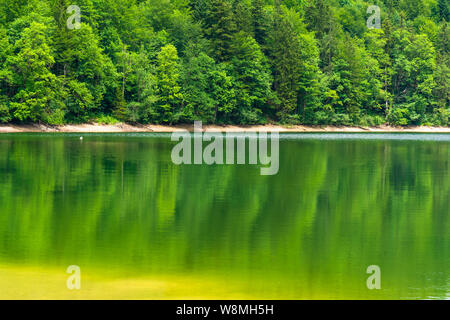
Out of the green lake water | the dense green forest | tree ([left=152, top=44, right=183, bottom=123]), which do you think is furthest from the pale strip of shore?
the green lake water

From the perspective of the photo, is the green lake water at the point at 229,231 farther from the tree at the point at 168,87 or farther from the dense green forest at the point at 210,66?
the tree at the point at 168,87

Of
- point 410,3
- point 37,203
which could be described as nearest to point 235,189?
point 37,203

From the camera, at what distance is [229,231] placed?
20859mm

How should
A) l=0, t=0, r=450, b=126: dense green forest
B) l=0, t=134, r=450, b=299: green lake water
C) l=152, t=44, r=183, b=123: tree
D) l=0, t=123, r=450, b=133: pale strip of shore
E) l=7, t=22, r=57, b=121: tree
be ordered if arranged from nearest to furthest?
l=0, t=134, r=450, b=299: green lake water < l=7, t=22, r=57, b=121: tree < l=0, t=123, r=450, b=133: pale strip of shore < l=0, t=0, r=450, b=126: dense green forest < l=152, t=44, r=183, b=123: tree

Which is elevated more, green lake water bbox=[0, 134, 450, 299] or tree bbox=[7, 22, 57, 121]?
tree bbox=[7, 22, 57, 121]

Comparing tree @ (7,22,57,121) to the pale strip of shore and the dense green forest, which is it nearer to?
the dense green forest

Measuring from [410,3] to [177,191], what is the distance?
170457mm

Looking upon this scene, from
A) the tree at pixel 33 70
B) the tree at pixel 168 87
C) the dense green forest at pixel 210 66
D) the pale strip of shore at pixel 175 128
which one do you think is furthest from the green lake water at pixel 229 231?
the tree at pixel 168 87

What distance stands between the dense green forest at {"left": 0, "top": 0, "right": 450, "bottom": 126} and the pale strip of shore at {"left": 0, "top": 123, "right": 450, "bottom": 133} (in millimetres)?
1122

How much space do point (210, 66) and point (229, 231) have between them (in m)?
95.1

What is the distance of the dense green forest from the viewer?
96375mm

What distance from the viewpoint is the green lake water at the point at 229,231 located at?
15086mm

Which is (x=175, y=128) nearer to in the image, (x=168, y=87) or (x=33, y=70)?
(x=168, y=87)

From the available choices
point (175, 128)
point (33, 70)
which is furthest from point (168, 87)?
point (33, 70)
